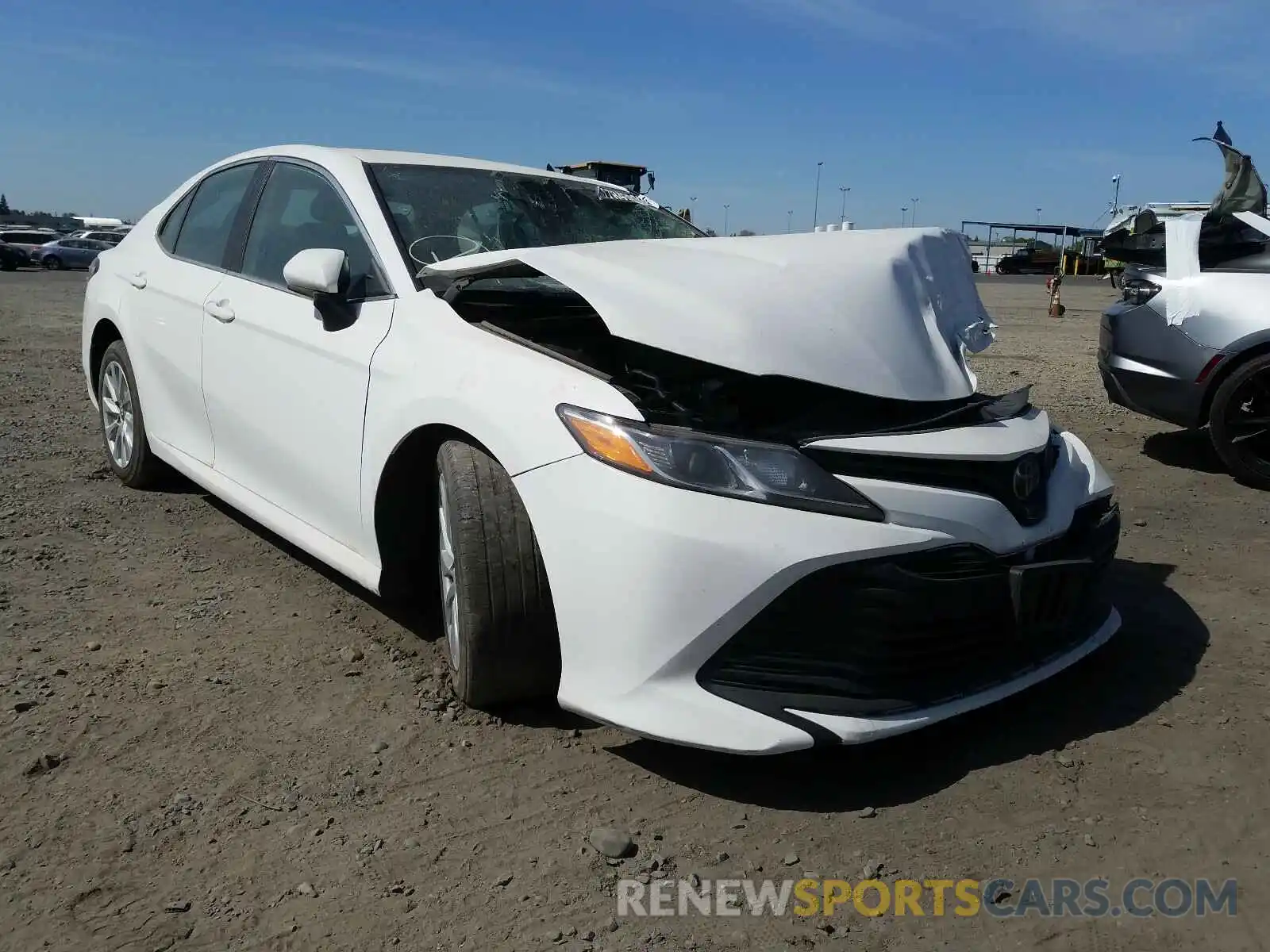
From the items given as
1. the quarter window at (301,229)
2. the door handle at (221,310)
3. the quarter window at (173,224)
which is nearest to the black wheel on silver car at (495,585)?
the quarter window at (301,229)

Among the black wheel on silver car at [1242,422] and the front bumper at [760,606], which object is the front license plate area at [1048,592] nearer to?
the front bumper at [760,606]

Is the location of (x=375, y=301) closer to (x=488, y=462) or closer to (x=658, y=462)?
(x=488, y=462)

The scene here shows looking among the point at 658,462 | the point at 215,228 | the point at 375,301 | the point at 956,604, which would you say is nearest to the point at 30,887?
the point at 658,462

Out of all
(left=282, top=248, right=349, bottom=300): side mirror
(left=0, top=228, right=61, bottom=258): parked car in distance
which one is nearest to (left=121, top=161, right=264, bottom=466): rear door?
(left=282, top=248, right=349, bottom=300): side mirror

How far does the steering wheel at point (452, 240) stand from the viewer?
3.23m

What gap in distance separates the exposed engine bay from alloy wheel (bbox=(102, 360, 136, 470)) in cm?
235

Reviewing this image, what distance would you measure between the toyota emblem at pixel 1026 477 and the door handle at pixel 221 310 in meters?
2.74

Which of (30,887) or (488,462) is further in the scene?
(488,462)

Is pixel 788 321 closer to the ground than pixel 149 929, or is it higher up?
higher up

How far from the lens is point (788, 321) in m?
2.62

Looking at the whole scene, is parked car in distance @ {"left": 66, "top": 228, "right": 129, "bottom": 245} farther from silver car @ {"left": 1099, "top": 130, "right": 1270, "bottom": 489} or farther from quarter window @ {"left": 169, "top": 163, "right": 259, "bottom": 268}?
Answer: silver car @ {"left": 1099, "top": 130, "right": 1270, "bottom": 489}

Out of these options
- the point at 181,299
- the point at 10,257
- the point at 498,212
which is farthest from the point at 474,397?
the point at 10,257

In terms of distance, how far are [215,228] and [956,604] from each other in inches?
130

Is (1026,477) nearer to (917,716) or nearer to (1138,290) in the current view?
(917,716)
